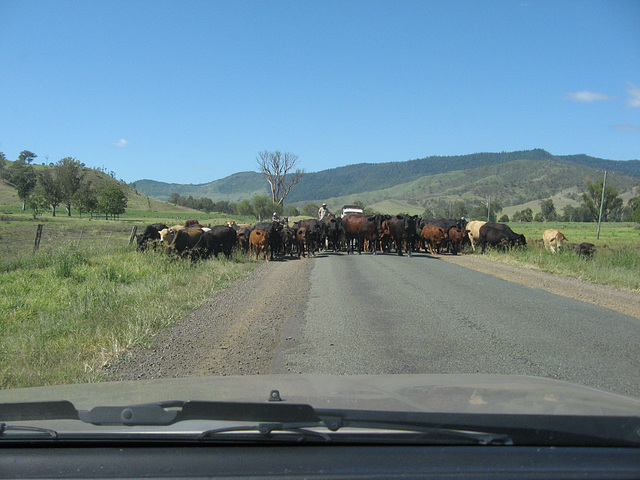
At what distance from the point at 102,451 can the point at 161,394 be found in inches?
27.5

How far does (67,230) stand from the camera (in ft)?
166

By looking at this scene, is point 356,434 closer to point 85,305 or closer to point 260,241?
point 85,305

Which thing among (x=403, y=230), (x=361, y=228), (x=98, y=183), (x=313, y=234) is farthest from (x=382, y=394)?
(x=98, y=183)

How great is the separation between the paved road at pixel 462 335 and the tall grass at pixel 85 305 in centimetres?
248

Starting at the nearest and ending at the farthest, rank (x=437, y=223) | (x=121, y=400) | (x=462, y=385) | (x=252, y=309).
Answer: (x=121, y=400) → (x=462, y=385) → (x=252, y=309) → (x=437, y=223)

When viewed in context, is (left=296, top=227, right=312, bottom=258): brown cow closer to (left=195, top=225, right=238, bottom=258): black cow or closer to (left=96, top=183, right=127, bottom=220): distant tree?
(left=195, top=225, right=238, bottom=258): black cow

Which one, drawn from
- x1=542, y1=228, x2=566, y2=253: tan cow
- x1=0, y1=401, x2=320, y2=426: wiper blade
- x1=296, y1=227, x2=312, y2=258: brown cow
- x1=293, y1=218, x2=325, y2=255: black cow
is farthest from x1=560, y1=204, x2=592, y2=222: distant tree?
x1=0, y1=401, x2=320, y2=426: wiper blade

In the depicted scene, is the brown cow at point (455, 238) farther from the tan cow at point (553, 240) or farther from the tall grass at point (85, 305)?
the tall grass at point (85, 305)

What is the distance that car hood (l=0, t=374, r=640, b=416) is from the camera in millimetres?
2682

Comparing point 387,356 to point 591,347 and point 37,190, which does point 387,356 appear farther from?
point 37,190

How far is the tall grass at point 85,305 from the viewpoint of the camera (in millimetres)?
6816

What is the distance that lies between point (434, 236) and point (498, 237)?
349cm

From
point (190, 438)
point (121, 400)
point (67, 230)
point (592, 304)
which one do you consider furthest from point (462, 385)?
point (67, 230)

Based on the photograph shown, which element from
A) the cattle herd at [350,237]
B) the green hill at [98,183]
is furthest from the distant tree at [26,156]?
the cattle herd at [350,237]
